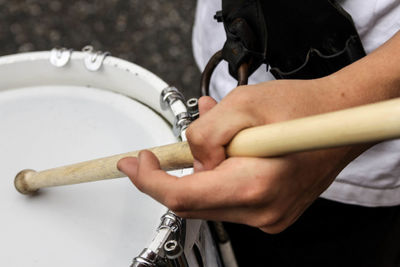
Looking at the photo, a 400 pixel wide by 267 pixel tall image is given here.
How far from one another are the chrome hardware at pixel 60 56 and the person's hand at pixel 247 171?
302 millimetres

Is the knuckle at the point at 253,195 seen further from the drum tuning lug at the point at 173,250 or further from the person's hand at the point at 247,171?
the drum tuning lug at the point at 173,250

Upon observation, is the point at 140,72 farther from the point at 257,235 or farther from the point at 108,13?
the point at 108,13

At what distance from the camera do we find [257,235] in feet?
2.50

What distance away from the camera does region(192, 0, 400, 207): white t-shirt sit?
19.3 inches

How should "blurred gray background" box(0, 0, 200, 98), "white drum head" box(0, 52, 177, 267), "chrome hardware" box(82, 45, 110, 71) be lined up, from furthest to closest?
"blurred gray background" box(0, 0, 200, 98)
"chrome hardware" box(82, 45, 110, 71)
"white drum head" box(0, 52, 177, 267)

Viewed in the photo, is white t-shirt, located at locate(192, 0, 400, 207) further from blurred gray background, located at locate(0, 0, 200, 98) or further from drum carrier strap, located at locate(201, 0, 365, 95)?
blurred gray background, located at locate(0, 0, 200, 98)

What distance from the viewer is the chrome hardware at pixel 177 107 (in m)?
0.55

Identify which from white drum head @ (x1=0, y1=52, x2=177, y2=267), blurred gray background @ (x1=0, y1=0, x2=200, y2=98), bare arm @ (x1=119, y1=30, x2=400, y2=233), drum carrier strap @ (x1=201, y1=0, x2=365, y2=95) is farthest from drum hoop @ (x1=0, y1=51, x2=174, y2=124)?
blurred gray background @ (x1=0, y1=0, x2=200, y2=98)

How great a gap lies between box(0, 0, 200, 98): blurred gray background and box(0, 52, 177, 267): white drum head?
27.0 inches

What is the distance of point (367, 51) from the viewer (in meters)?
0.52

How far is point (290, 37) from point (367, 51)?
0.08 meters

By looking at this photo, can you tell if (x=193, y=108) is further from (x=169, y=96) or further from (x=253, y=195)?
(x=253, y=195)

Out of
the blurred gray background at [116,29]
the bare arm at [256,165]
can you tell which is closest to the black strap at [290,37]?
the bare arm at [256,165]

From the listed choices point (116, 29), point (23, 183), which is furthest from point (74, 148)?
point (116, 29)
